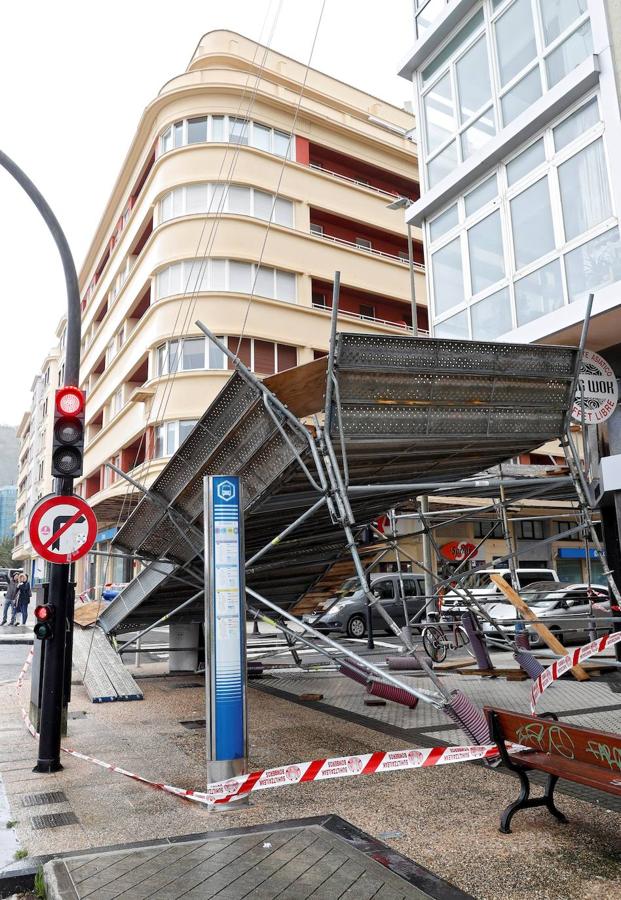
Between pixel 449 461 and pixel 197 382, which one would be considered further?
pixel 197 382

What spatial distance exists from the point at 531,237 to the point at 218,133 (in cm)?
2273

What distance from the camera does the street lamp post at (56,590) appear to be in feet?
21.3

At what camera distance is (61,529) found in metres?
6.86

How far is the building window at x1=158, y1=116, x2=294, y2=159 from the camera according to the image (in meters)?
32.2

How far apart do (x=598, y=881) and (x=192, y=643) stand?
980cm

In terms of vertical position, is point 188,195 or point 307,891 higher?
point 188,195

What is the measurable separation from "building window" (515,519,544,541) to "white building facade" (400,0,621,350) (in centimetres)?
2541

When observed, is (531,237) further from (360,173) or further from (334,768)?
(360,173)

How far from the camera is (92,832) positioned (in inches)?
191

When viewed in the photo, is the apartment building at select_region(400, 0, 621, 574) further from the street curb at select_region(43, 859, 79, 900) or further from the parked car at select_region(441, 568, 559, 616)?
→ the street curb at select_region(43, 859, 79, 900)

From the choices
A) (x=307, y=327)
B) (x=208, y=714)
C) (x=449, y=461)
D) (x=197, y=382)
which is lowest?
(x=208, y=714)

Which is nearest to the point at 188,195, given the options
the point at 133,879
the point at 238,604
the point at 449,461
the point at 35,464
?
the point at 449,461

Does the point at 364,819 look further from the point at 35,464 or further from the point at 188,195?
the point at 35,464

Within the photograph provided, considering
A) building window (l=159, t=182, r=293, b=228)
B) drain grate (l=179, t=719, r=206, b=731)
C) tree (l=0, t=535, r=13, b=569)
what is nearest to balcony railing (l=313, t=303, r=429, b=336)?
building window (l=159, t=182, r=293, b=228)
